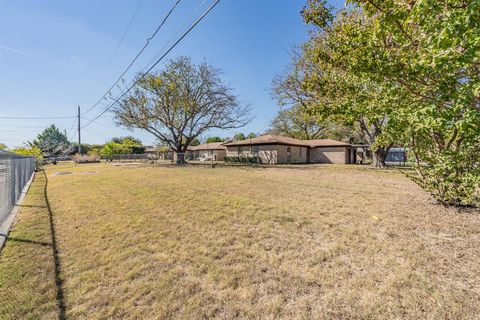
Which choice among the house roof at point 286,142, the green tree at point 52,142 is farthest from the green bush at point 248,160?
the green tree at point 52,142

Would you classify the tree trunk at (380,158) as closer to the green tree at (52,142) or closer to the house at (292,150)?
the house at (292,150)

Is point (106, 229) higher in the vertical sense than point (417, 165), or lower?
lower

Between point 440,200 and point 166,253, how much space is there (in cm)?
705

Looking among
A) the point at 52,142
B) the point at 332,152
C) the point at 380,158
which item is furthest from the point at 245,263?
the point at 52,142

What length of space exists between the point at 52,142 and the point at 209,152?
5041cm

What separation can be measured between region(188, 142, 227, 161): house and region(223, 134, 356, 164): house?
7647mm

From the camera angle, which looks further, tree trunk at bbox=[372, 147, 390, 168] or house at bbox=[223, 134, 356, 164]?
house at bbox=[223, 134, 356, 164]

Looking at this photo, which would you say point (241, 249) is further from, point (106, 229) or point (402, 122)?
point (402, 122)

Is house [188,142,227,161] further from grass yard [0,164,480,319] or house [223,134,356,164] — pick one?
grass yard [0,164,480,319]

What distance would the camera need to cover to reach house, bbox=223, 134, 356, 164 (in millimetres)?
27797

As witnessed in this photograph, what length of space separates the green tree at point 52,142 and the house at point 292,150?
49.4 m

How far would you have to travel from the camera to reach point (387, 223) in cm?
492

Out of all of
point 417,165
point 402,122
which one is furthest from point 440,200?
point 402,122

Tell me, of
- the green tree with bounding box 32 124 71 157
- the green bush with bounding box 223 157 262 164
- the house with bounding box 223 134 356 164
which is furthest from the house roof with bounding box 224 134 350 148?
the green tree with bounding box 32 124 71 157
